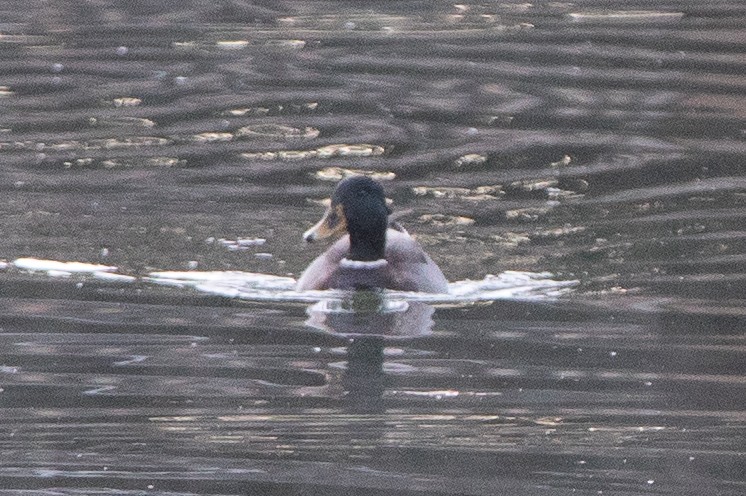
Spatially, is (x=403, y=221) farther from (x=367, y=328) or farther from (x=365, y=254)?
(x=367, y=328)

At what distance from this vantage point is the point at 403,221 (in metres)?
14.0

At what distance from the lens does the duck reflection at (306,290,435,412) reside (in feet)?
30.7

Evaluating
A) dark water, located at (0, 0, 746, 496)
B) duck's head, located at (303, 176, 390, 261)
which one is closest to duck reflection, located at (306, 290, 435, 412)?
dark water, located at (0, 0, 746, 496)

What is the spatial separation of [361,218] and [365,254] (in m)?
0.23

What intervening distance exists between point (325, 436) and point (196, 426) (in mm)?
560

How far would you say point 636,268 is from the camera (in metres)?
12.2

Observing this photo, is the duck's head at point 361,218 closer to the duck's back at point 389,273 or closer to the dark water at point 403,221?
the duck's back at point 389,273

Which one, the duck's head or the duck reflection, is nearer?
the duck reflection

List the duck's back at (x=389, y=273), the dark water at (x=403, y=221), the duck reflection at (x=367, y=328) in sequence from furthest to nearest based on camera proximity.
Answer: the duck's back at (x=389, y=273)
the duck reflection at (x=367, y=328)
the dark water at (x=403, y=221)

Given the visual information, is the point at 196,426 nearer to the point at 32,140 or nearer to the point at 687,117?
the point at 32,140

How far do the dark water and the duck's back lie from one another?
0.39 metres

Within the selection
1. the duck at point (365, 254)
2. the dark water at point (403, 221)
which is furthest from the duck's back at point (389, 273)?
the dark water at point (403, 221)

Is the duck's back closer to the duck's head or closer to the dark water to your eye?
the duck's head

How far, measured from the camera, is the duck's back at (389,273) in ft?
39.0
